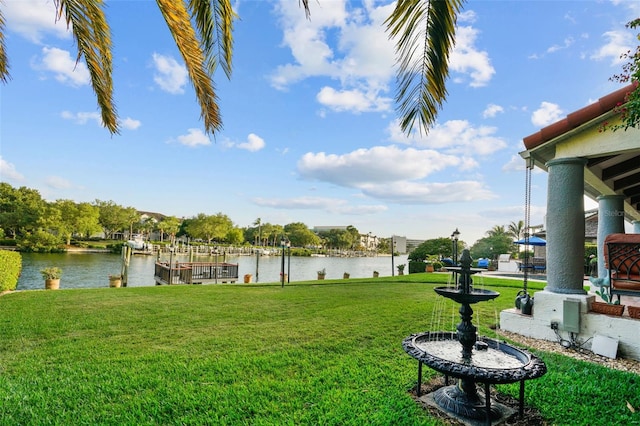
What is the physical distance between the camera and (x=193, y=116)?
4.14 metres

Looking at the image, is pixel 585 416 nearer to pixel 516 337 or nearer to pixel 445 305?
pixel 516 337

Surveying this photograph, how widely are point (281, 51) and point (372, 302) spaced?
6566 mm

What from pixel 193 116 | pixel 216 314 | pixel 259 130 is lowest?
pixel 216 314

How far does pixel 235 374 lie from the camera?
323cm

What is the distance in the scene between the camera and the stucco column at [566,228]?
13.9 ft

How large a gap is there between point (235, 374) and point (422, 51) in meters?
3.50

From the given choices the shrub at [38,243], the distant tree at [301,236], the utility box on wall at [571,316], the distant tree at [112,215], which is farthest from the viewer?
the distant tree at [301,236]

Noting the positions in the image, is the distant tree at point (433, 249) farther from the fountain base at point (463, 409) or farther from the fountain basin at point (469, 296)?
the fountain basin at point (469, 296)

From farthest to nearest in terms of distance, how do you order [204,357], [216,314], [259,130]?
[259,130]
[216,314]
[204,357]

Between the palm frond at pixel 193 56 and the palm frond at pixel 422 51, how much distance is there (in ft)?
7.14

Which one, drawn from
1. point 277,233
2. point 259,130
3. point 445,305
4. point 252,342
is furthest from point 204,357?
point 277,233

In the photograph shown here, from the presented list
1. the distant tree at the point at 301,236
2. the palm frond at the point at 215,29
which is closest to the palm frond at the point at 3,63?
the palm frond at the point at 215,29

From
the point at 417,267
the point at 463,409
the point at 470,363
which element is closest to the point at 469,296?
the point at 470,363

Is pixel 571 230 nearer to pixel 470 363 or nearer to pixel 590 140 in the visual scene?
pixel 590 140
